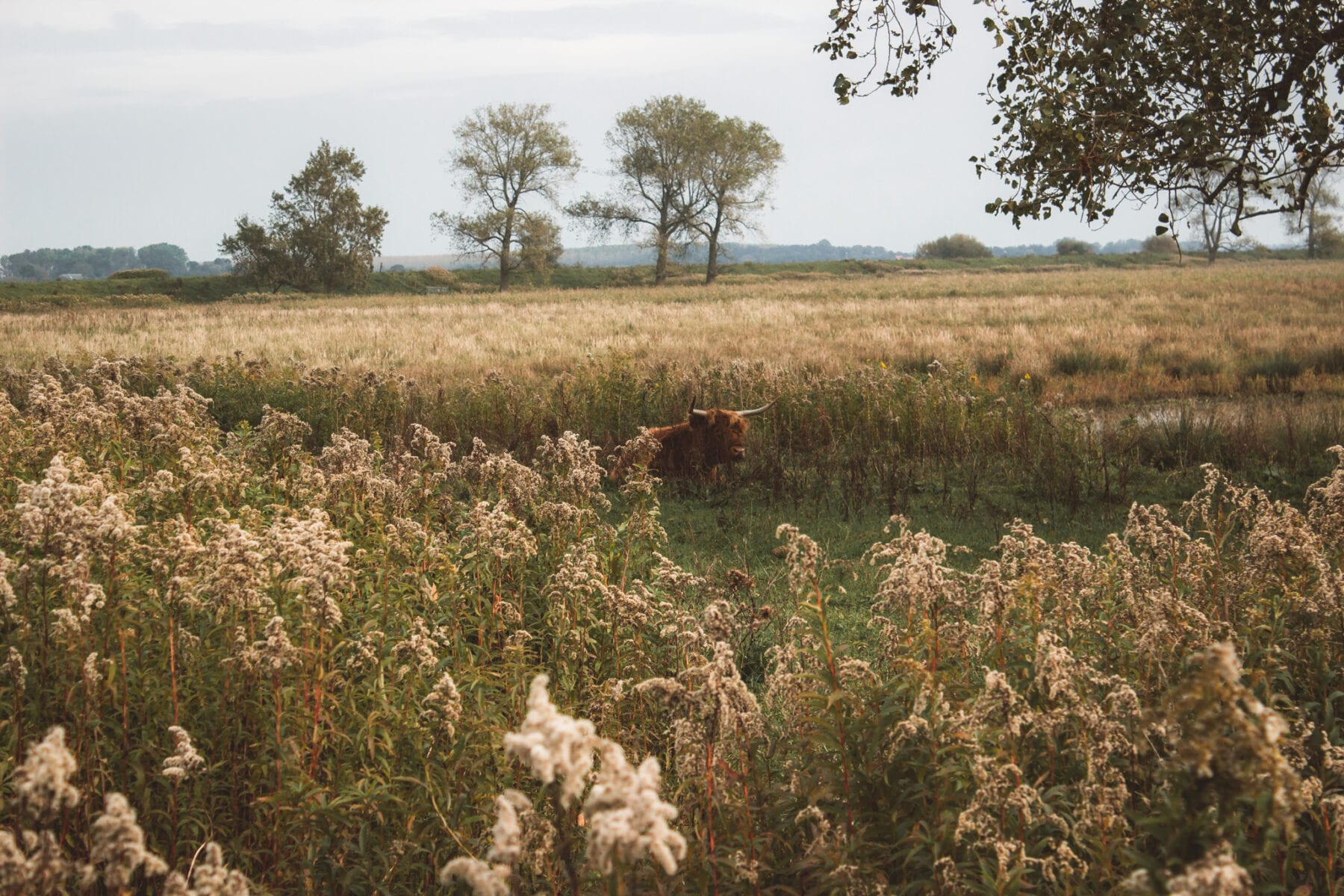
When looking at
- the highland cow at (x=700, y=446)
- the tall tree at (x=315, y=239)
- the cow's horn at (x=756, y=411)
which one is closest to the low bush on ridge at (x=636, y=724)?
the highland cow at (x=700, y=446)

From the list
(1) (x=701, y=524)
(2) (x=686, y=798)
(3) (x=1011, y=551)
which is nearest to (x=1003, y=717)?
(2) (x=686, y=798)

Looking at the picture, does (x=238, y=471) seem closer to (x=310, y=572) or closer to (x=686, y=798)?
(x=310, y=572)

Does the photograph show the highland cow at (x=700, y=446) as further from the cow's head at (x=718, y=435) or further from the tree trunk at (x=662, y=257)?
the tree trunk at (x=662, y=257)

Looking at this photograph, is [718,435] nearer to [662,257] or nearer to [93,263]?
[662,257]

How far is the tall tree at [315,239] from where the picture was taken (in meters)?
59.9

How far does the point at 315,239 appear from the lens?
59.9 meters

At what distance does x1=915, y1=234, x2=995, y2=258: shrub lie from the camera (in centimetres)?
11844

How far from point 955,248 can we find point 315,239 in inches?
3334

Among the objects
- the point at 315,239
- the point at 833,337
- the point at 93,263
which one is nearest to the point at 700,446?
the point at 833,337

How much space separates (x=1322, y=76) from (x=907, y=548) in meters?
8.09

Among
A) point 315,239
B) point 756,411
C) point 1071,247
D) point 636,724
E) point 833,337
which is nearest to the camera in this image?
point 636,724

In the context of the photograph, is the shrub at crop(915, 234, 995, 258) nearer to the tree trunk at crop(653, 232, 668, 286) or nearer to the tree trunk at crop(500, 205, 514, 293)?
the tree trunk at crop(653, 232, 668, 286)

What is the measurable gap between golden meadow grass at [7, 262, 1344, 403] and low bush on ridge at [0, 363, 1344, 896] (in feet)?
31.9

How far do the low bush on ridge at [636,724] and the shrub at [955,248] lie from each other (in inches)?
4745
